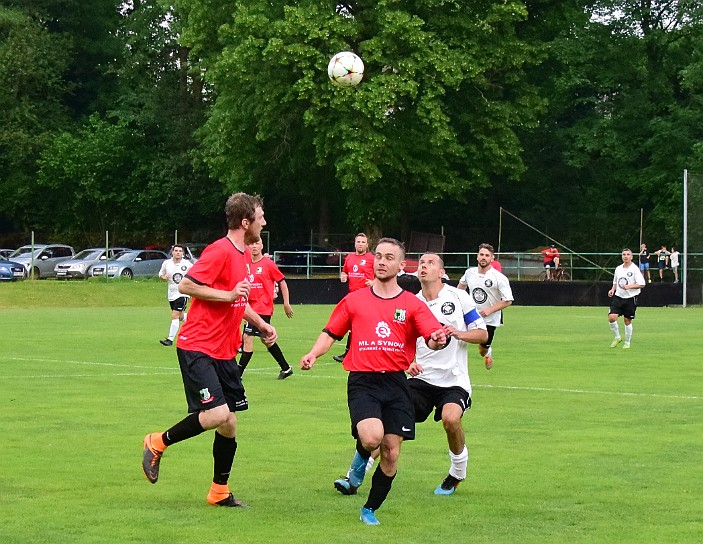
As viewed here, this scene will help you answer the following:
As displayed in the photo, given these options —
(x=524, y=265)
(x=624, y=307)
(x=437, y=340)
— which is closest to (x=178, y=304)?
(x=624, y=307)

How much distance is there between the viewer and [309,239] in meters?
60.7

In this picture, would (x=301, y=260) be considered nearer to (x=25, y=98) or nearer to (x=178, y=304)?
(x=25, y=98)

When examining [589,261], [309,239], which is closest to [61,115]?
[309,239]

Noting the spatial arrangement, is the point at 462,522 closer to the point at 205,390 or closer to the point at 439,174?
the point at 205,390

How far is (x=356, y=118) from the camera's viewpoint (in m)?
45.4

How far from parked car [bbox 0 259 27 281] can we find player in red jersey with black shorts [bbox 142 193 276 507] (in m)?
43.9

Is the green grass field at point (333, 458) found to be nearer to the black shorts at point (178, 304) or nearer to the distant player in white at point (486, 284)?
the distant player in white at point (486, 284)

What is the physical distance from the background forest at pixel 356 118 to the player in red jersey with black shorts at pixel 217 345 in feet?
118

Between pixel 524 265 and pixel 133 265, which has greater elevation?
pixel 524 265

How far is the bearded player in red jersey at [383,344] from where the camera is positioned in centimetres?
830

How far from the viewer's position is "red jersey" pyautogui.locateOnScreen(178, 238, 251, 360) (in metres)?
8.73

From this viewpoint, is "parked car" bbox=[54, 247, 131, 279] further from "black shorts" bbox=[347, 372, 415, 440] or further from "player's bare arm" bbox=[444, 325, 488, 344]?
"black shorts" bbox=[347, 372, 415, 440]

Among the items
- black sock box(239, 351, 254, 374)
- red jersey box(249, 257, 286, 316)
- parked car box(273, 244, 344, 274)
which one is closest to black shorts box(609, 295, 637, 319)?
red jersey box(249, 257, 286, 316)

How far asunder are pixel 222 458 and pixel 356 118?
122 feet
